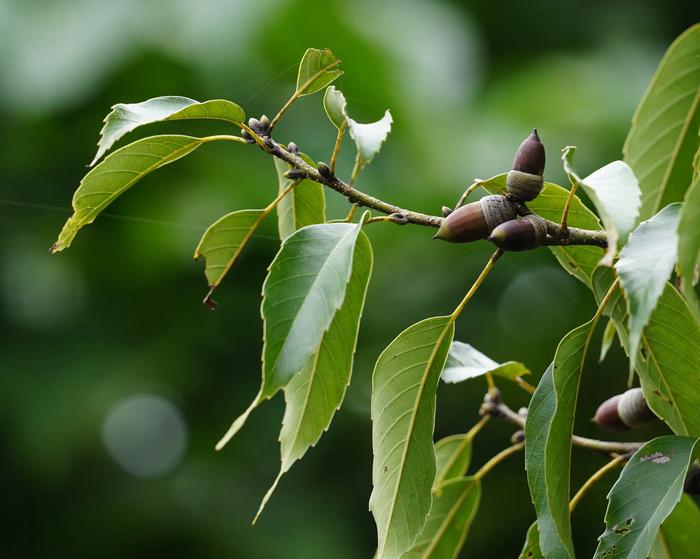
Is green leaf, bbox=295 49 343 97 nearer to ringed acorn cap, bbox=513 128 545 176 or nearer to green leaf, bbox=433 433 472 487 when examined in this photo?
ringed acorn cap, bbox=513 128 545 176

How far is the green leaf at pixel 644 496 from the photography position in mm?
437

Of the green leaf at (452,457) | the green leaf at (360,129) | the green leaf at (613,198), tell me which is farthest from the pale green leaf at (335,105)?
the green leaf at (452,457)

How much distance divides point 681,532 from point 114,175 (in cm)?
47

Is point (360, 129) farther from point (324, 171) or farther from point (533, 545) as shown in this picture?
point (533, 545)

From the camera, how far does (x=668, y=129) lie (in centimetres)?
55

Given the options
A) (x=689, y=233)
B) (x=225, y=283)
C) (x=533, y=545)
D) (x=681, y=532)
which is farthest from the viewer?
(x=225, y=283)

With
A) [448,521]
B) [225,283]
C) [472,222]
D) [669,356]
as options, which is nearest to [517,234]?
[472,222]

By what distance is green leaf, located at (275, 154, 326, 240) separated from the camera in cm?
53

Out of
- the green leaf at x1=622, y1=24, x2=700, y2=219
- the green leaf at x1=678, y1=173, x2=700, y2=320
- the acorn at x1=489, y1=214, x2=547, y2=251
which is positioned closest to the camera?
the green leaf at x1=678, y1=173, x2=700, y2=320

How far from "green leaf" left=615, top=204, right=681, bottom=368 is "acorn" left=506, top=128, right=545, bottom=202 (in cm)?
8

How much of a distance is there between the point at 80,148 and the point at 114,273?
400 millimetres

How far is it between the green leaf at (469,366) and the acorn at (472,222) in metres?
0.18

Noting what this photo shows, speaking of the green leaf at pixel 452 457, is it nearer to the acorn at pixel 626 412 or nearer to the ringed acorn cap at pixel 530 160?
the acorn at pixel 626 412

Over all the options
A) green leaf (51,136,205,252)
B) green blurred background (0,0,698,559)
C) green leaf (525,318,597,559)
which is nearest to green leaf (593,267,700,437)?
green leaf (525,318,597,559)
